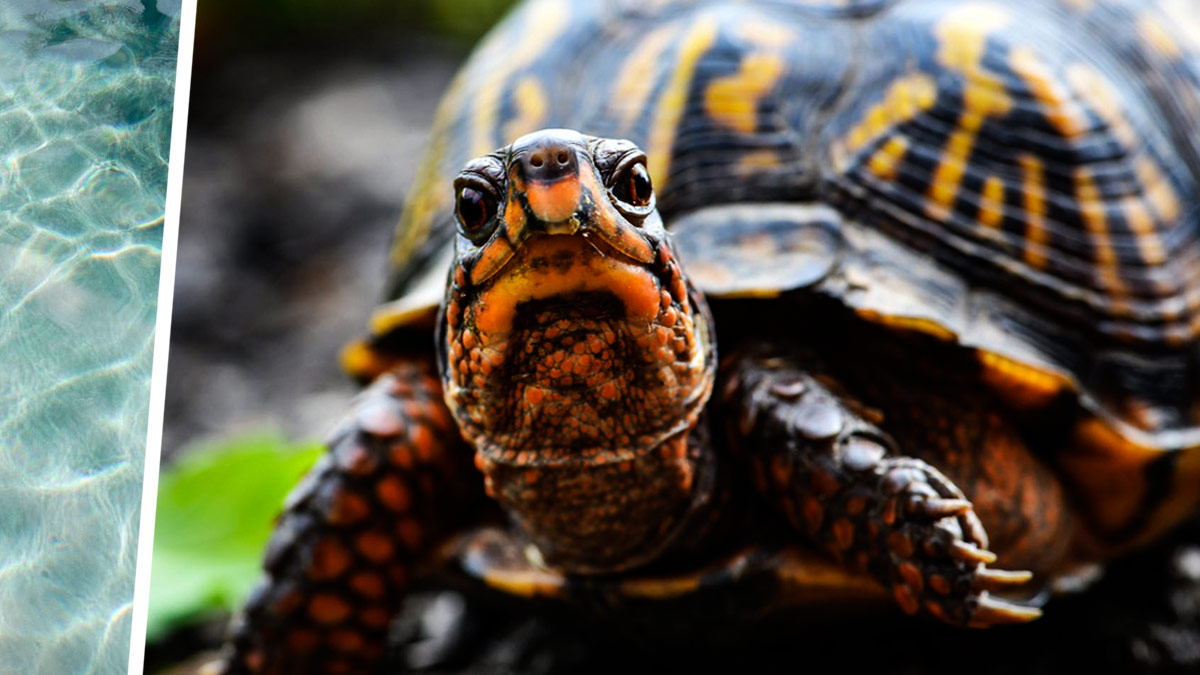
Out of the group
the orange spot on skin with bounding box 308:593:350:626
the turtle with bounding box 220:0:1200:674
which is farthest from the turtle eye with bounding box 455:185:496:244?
the orange spot on skin with bounding box 308:593:350:626

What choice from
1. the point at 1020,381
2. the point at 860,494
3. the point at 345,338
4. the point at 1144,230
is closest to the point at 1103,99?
the point at 1144,230

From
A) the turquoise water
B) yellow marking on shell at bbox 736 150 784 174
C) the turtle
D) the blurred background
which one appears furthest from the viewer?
the blurred background

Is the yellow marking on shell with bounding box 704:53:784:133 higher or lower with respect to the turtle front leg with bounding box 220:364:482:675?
higher

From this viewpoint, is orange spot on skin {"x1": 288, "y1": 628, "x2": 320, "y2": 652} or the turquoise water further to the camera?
orange spot on skin {"x1": 288, "y1": 628, "x2": 320, "y2": 652}

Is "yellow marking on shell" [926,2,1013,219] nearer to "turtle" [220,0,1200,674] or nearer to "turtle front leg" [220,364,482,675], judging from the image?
"turtle" [220,0,1200,674]

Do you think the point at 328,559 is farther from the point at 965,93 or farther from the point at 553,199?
the point at 965,93

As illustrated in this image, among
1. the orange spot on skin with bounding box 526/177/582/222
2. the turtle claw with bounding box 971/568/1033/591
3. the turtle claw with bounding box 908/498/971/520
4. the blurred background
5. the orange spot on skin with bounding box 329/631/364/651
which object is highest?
the orange spot on skin with bounding box 526/177/582/222

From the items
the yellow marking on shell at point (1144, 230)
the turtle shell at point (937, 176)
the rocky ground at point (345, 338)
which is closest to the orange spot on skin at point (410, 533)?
the rocky ground at point (345, 338)

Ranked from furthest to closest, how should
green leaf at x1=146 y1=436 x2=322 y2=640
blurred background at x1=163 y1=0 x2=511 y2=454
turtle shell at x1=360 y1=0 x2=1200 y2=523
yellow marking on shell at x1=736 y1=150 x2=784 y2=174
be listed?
1. blurred background at x1=163 y1=0 x2=511 y2=454
2. green leaf at x1=146 y1=436 x2=322 y2=640
3. yellow marking on shell at x1=736 y1=150 x2=784 y2=174
4. turtle shell at x1=360 y1=0 x2=1200 y2=523
